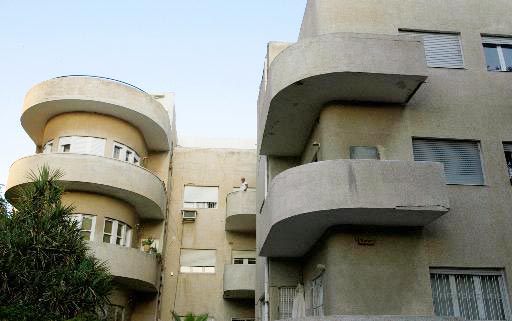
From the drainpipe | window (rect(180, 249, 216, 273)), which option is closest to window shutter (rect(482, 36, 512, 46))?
the drainpipe

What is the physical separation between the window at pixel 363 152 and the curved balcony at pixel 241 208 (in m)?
10.4

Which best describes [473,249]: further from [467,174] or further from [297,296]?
[297,296]

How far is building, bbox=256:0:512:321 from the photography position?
10.6m

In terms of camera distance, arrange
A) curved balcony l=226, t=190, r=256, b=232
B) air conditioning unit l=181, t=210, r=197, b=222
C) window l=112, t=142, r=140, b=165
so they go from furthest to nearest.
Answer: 1. air conditioning unit l=181, t=210, r=197, b=222
2. curved balcony l=226, t=190, r=256, b=232
3. window l=112, t=142, r=140, b=165

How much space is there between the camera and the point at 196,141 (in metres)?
28.1

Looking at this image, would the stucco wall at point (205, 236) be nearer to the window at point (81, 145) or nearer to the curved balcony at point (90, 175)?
the curved balcony at point (90, 175)

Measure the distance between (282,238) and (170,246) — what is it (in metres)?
11.3

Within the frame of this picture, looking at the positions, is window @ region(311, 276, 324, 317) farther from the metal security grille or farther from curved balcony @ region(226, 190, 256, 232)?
curved balcony @ region(226, 190, 256, 232)

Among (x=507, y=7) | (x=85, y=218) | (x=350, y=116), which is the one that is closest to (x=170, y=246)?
(x=85, y=218)

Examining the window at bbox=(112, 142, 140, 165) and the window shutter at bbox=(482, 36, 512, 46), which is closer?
the window shutter at bbox=(482, 36, 512, 46)

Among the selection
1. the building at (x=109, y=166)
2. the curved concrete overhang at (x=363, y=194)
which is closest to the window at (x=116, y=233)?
the building at (x=109, y=166)

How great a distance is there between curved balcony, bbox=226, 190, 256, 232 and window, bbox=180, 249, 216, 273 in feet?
6.16

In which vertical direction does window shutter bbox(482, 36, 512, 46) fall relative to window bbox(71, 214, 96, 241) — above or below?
above

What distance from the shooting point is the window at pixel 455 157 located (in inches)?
475
